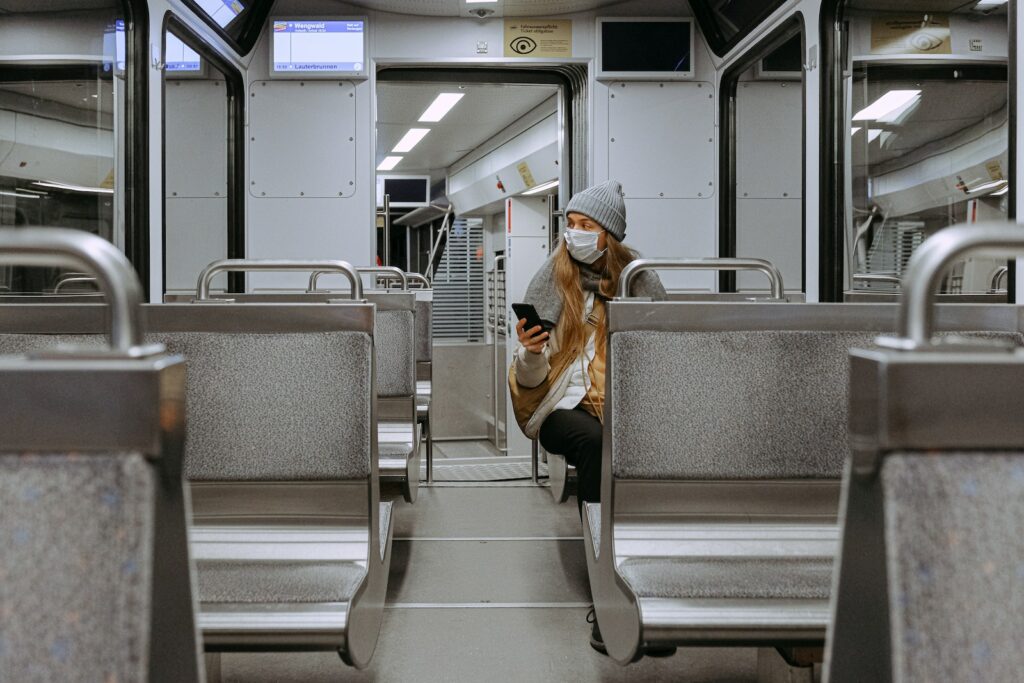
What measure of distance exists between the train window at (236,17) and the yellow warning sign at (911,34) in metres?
3.09

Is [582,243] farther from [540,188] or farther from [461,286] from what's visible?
[461,286]

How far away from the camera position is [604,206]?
10.5ft

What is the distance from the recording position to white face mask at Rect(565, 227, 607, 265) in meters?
3.18

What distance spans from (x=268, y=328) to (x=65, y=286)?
1.41 m

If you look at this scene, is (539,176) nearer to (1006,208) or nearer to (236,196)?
(236,196)

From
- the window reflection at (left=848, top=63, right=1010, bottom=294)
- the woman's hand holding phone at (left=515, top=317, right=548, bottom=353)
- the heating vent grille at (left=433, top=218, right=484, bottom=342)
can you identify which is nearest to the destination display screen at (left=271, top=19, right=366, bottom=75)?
the window reflection at (left=848, top=63, right=1010, bottom=294)

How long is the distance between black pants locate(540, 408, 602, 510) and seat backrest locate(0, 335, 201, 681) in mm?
2201

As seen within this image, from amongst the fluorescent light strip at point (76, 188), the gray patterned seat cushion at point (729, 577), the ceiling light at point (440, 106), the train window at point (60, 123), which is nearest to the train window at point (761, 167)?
the gray patterned seat cushion at point (729, 577)

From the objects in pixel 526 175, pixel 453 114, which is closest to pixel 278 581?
pixel 526 175

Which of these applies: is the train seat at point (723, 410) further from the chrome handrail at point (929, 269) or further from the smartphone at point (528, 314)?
the chrome handrail at point (929, 269)

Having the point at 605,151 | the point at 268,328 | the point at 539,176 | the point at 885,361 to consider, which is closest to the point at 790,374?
the point at 268,328

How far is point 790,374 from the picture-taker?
205cm

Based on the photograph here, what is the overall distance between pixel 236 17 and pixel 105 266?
4.65 m

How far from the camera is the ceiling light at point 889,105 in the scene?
3.32 meters
